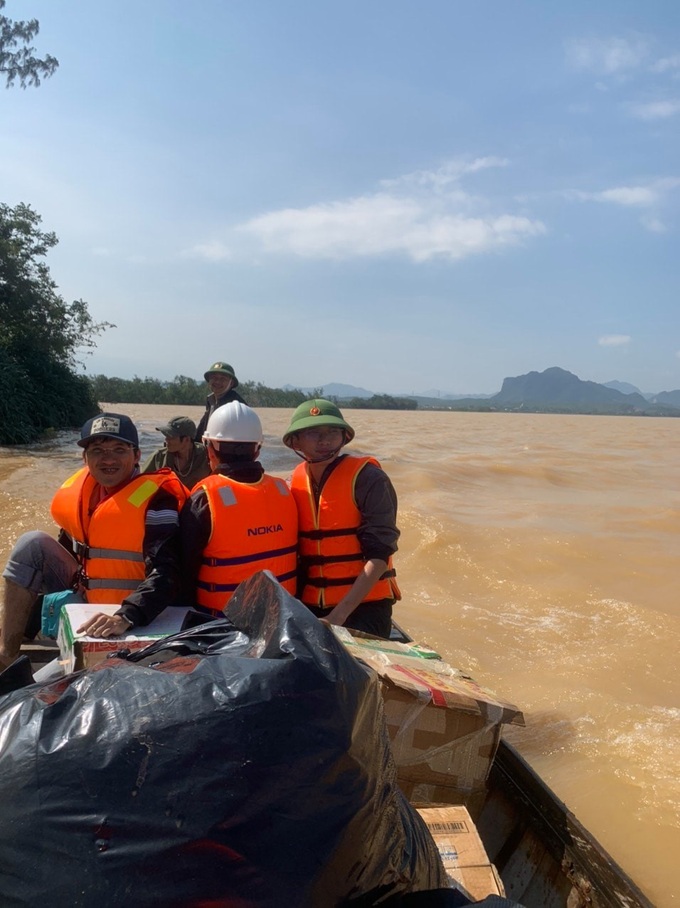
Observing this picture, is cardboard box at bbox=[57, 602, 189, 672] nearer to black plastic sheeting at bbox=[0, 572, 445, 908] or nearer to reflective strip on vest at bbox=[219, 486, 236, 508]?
reflective strip on vest at bbox=[219, 486, 236, 508]

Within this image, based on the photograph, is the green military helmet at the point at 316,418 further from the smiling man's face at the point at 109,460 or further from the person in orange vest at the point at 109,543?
the smiling man's face at the point at 109,460

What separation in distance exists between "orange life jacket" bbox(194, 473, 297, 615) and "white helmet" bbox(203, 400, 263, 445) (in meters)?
0.17

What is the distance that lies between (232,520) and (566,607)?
4870 millimetres

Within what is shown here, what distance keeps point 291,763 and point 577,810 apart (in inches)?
114

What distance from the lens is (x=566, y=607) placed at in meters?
6.64

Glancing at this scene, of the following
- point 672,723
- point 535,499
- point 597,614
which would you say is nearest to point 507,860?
point 672,723

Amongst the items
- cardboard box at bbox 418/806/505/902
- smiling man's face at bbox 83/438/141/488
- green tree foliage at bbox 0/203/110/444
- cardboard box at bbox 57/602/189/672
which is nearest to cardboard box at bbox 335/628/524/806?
cardboard box at bbox 418/806/505/902

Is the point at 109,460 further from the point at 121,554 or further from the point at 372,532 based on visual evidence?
the point at 372,532

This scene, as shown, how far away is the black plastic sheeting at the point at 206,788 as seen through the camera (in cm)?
114

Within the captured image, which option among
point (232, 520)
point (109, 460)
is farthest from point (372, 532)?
point (109, 460)

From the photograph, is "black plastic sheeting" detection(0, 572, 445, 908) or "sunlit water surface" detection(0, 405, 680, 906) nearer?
"black plastic sheeting" detection(0, 572, 445, 908)

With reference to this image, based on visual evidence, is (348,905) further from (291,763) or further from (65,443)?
(65,443)

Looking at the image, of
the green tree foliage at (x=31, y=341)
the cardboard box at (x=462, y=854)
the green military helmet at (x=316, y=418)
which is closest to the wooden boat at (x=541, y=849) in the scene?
the cardboard box at (x=462, y=854)

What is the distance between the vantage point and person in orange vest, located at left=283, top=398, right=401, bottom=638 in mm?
3115
